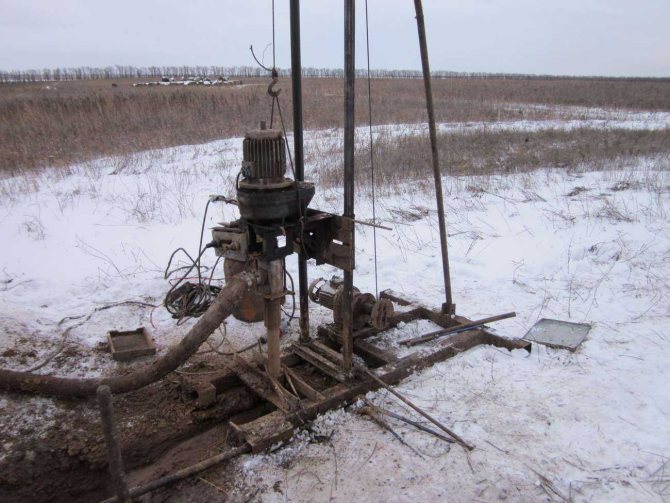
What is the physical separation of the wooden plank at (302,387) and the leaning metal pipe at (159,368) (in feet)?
2.34

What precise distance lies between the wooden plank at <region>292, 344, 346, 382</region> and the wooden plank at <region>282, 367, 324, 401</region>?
0.51 feet

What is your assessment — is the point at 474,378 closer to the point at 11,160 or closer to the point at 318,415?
the point at 318,415

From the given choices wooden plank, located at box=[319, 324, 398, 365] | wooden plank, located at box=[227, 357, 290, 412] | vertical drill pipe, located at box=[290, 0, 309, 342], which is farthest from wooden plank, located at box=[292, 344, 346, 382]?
vertical drill pipe, located at box=[290, 0, 309, 342]

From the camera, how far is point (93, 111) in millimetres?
16672

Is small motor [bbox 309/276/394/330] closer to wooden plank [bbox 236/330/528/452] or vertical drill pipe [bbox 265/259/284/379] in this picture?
wooden plank [bbox 236/330/528/452]

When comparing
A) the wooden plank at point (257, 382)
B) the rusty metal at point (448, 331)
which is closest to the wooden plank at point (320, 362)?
the wooden plank at point (257, 382)

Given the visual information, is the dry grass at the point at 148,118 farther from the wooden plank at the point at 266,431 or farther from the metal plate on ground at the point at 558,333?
the metal plate on ground at the point at 558,333

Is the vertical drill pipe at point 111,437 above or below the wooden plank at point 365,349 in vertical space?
above

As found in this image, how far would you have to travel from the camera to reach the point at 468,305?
4.59 m

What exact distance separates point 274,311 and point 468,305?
2.17 m

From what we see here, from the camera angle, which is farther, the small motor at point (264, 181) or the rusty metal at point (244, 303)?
the rusty metal at point (244, 303)

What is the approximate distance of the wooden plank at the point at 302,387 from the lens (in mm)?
3044

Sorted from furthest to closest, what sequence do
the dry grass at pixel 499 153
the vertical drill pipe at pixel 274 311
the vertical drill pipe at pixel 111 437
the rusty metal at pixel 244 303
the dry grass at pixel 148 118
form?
1. the dry grass at pixel 148 118
2. the dry grass at pixel 499 153
3. the rusty metal at pixel 244 303
4. the vertical drill pipe at pixel 274 311
5. the vertical drill pipe at pixel 111 437

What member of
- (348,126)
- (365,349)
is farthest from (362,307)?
(348,126)
